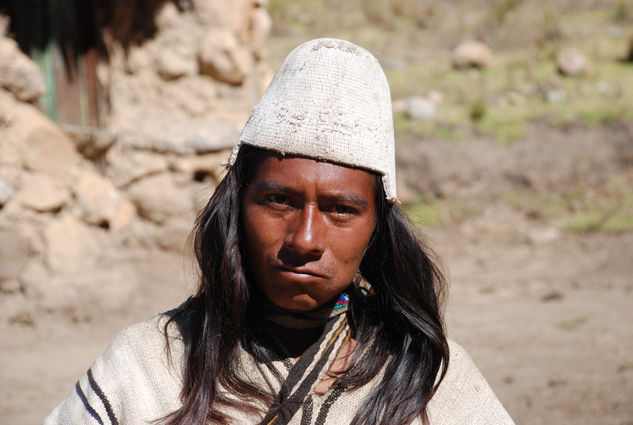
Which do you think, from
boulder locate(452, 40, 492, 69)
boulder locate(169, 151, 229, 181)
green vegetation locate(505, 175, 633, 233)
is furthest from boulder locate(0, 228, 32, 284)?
boulder locate(452, 40, 492, 69)

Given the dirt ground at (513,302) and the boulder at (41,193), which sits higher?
the boulder at (41,193)

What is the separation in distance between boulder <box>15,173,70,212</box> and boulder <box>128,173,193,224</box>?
1.98 ft

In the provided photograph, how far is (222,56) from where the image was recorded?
5.01 meters

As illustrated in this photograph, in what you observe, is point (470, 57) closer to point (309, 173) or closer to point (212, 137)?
point (212, 137)

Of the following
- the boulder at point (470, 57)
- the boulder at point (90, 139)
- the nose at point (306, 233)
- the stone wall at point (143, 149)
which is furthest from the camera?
the boulder at point (470, 57)

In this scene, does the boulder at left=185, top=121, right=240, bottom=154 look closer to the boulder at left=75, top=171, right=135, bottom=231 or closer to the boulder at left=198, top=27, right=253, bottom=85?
the boulder at left=198, top=27, right=253, bottom=85

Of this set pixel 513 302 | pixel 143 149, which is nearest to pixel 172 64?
pixel 143 149

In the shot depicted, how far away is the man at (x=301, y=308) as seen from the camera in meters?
1.63

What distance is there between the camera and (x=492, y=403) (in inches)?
71.5

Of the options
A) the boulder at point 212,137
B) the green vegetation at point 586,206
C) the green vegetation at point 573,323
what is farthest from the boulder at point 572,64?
the boulder at point 212,137

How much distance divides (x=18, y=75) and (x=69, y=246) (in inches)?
45.2

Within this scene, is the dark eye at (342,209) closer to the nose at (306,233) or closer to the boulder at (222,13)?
the nose at (306,233)

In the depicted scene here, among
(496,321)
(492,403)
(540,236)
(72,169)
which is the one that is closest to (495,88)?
(540,236)

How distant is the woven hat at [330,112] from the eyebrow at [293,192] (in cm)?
8
